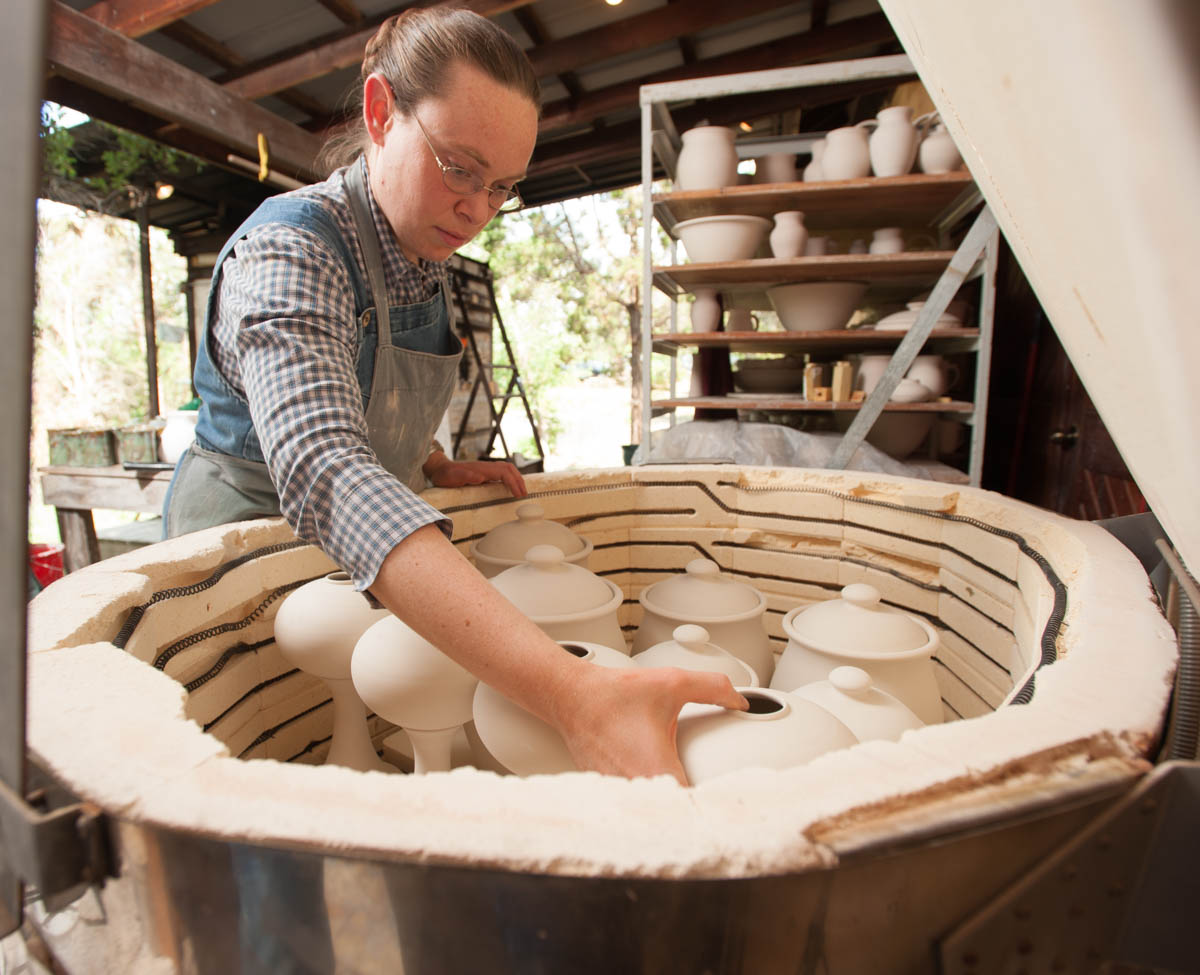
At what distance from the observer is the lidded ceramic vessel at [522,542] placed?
1.41m

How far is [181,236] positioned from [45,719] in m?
6.35

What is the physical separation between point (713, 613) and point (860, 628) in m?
0.26

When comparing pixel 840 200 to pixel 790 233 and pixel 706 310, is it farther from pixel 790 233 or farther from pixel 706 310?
pixel 706 310

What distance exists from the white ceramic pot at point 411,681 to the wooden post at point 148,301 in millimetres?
4689

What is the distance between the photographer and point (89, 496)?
11.3 ft

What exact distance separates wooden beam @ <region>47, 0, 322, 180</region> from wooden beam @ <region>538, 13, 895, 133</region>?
1.39 meters

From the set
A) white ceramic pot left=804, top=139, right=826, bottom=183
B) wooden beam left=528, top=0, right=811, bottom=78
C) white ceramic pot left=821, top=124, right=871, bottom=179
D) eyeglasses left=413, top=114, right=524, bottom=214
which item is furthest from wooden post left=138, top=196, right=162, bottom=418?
eyeglasses left=413, top=114, right=524, bottom=214

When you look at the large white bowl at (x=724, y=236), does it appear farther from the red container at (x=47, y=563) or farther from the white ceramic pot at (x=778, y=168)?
the red container at (x=47, y=563)

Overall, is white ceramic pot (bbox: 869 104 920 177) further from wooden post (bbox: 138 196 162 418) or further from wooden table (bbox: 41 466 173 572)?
wooden post (bbox: 138 196 162 418)

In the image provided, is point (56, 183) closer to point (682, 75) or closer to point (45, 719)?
point (682, 75)

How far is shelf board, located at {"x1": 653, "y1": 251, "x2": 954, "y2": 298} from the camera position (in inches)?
111

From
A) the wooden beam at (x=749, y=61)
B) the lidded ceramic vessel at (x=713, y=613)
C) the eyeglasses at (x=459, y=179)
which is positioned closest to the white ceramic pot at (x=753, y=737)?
the lidded ceramic vessel at (x=713, y=613)

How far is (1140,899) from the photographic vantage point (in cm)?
49

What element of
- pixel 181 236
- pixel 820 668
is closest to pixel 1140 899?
pixel 820 668
